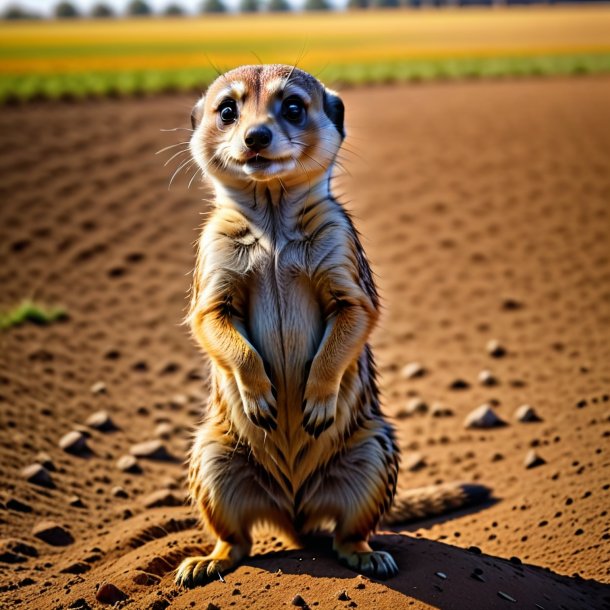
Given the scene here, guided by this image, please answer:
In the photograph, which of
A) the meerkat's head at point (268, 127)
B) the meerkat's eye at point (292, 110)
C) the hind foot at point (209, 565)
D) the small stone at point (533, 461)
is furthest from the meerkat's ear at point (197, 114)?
the small stone at point (533, 461)

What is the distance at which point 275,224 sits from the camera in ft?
13.2

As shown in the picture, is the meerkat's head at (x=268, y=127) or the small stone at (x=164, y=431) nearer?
the meerkat's head at (x=268, y=127)

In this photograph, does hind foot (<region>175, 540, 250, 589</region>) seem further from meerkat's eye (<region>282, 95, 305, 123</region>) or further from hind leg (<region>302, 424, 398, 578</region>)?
meerkat's eye (<region>282, 95, 305, 123</region>)

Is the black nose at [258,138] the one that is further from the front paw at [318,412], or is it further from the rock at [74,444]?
the rock at [74,444]

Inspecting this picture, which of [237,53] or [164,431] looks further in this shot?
[237,53]

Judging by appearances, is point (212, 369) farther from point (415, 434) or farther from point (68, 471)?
point (415, 434)

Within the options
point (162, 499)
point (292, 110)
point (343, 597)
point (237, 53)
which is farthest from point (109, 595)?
point (237, 53)

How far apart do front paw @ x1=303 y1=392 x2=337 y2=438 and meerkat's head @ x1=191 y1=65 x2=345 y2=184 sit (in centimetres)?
104

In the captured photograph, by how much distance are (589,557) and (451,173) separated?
352 inches

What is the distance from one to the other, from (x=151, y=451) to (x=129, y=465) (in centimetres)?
24

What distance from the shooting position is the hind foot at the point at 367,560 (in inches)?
149

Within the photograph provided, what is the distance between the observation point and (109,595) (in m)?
3.83

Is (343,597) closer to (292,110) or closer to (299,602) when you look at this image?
(299,602)

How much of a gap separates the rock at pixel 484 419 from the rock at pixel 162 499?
2254 mm
